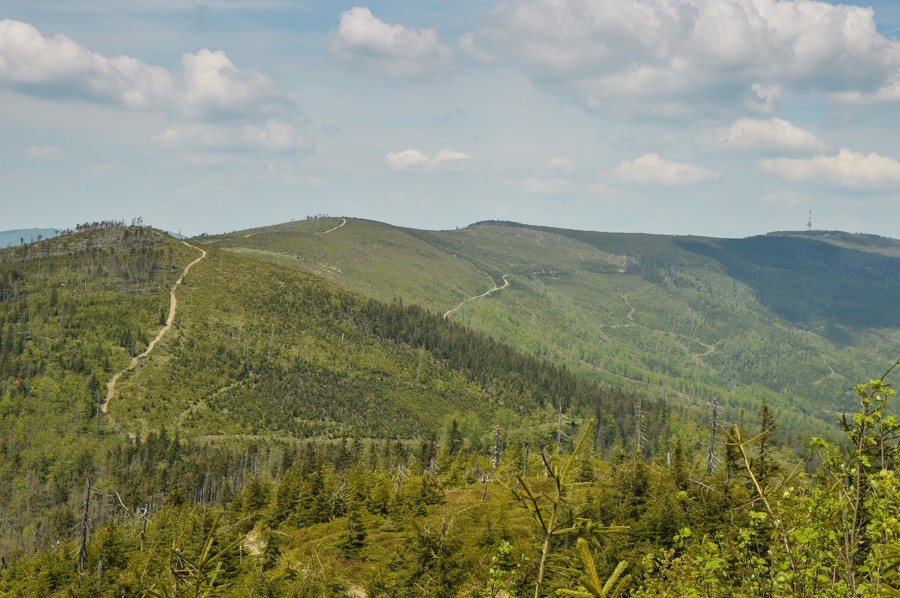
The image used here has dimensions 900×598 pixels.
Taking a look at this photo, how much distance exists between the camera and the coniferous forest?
27.2 feet

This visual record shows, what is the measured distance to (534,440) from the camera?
168250mm

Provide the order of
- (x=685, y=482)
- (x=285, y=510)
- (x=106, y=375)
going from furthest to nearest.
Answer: (x=106, y=375) < (x=285, y=510) < (x=685, y=482)

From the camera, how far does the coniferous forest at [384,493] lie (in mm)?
8289

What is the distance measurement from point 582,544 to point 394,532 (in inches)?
2578

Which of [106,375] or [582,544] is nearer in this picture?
[582,544]

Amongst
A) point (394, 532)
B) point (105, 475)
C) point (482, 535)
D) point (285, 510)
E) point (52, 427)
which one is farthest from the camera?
point (52, 427)

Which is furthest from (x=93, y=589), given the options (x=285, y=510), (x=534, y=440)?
(x=534, y=440)

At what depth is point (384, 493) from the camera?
71750 millimetres

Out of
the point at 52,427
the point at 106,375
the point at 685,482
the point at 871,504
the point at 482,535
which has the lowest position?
the point at 52,427

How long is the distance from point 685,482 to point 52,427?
168998mm

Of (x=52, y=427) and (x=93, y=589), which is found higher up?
(x=93, y=589)

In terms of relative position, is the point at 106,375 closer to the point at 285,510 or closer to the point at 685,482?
the point at 285,510

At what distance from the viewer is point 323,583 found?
106 feet

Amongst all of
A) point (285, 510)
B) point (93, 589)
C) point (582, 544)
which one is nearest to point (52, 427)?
point (285, 510)
